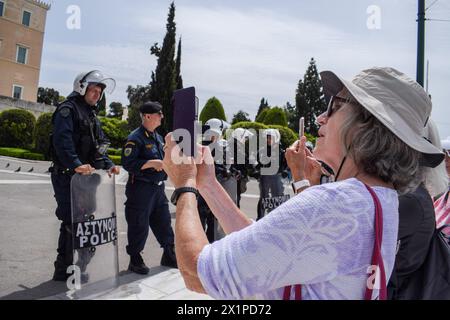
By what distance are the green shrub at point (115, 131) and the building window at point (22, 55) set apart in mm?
17819

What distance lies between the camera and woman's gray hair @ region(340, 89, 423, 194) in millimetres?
1062

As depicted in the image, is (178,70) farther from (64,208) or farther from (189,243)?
(189,243)

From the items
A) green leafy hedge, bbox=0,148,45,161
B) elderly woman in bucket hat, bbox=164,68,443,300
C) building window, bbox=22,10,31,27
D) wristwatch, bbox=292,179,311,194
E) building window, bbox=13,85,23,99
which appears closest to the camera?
elderly woman in bucket hat, bbox=164,68,443,300

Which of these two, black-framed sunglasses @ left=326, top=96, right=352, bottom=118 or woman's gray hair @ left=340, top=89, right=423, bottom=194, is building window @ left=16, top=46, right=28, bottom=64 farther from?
woman's gray hair @ left=340, top=89, right=423, bottom=194

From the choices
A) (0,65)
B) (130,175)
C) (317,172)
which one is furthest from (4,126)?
(317,172)

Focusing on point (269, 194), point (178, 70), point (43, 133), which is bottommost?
point (269, 194)

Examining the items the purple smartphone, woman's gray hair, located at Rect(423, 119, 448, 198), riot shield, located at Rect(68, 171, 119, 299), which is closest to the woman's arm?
the purple smartphone

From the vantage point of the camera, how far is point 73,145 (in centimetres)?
355

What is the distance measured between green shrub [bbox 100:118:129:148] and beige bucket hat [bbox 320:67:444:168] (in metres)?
31.4

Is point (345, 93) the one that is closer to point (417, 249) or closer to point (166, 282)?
point (417, 249)

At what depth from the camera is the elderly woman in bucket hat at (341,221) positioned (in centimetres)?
89

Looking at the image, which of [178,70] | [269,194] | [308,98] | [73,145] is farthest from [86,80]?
[308,98]

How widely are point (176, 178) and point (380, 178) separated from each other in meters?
0.62

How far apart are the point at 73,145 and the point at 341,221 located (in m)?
3.17
